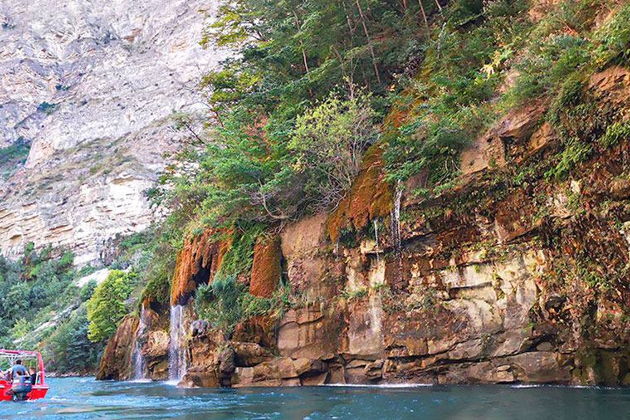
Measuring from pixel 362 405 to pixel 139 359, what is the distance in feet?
54.3

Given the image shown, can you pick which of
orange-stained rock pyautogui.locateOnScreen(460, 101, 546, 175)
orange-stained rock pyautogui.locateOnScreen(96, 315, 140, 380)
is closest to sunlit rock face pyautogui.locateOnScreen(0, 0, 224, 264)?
orange-stained rock pyautogui.locateOnScreen(96, 315, 140, 380)

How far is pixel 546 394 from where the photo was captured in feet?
32.5

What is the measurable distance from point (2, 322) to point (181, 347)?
3973cm

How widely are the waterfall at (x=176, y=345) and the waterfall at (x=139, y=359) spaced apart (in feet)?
7.37

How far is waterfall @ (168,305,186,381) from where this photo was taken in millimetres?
20641

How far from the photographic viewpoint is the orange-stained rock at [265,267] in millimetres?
16984

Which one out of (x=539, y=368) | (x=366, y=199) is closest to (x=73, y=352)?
(x=366, y=199)

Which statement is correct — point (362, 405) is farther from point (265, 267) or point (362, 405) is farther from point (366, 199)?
point (265, 267)

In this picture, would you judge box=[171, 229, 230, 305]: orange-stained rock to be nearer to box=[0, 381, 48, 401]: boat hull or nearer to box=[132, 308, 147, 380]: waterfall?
box=[132, 308, 147, 380]: waterfall

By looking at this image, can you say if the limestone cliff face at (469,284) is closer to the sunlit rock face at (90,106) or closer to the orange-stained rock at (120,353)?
the orange-stained rock at (120,353)

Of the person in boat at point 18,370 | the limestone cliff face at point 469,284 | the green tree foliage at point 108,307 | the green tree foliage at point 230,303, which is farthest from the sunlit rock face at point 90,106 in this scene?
the limestone cliff face at point 469,284

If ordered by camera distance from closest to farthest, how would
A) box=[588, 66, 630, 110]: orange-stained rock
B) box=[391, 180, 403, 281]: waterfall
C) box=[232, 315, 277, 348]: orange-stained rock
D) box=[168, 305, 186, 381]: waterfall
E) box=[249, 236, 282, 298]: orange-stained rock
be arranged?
box=[588, 66, 630, 110]: orange-stained rock → box=[391, 180, 403, 281]: waterfall → box=[232, 315, 277, 348]: orange-stained rock → box=[249, 236, 282, 298]: orange-stained rock → box=[168, 305, 186, 381]: waterfall

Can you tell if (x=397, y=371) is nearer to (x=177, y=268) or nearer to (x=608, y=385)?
(x=608, y=385)

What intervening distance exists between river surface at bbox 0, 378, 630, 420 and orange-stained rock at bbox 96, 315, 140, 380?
1167cm
